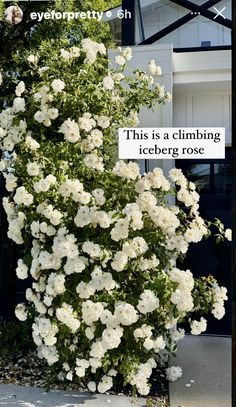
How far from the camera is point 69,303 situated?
130 inches

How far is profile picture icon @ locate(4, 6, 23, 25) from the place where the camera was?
5.94 metres

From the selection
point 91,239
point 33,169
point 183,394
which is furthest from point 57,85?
point 183,394

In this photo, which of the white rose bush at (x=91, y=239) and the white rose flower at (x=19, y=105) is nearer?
the white rose bush at (x=91, y=239)

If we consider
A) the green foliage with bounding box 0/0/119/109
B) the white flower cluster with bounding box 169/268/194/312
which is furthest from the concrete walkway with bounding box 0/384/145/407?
the green foliage with bounding box 0/0/119/109

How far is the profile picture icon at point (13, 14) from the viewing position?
19.5 ft

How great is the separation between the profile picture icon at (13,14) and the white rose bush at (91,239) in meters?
2.61

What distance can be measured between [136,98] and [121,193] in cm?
107

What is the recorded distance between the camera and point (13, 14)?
600cm

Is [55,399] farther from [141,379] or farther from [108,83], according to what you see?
[108,83]

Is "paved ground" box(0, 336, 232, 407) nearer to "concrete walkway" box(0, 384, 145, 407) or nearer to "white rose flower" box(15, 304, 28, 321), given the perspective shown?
"concrete walkway" box(0, 384, 145, 407)

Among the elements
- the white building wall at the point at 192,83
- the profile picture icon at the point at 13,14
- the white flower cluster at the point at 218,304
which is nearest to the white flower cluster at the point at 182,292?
the white flower cluster at the point at 218,304

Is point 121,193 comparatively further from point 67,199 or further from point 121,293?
point 121,293

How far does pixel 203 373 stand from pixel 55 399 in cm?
128

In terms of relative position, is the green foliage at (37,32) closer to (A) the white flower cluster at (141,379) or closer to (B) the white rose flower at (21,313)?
(B) the white rose flower at (21,313)
